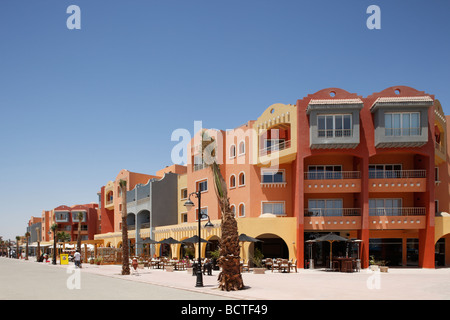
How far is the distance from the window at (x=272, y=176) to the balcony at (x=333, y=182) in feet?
8.41

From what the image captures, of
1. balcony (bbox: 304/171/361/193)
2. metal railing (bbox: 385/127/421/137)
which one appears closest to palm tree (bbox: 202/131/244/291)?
balcony (bbox: 304/171/361/193)

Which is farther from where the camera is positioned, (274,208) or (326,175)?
(274,208)

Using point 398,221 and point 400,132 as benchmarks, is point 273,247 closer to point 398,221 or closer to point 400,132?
point 398,221

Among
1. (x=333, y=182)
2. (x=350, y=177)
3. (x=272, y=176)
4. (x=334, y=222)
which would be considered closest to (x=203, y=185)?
(x=272, y=176)

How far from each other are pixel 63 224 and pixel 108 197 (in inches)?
1470

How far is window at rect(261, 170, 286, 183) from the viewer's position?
40500mm

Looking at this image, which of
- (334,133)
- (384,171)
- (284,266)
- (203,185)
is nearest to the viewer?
(284,266)

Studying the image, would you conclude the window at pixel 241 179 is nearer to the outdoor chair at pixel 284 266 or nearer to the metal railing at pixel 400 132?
the outdoor chair at pixel 284 266

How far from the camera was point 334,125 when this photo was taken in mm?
36500

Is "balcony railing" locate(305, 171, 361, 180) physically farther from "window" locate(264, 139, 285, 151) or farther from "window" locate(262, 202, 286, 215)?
"window" locate(262, 202, 286, 215)

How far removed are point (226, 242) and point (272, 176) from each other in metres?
21.7

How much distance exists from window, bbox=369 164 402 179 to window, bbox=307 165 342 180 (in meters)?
2.69

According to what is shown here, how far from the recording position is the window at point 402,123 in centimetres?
3591

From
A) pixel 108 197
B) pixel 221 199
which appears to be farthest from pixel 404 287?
pixel 108 197
